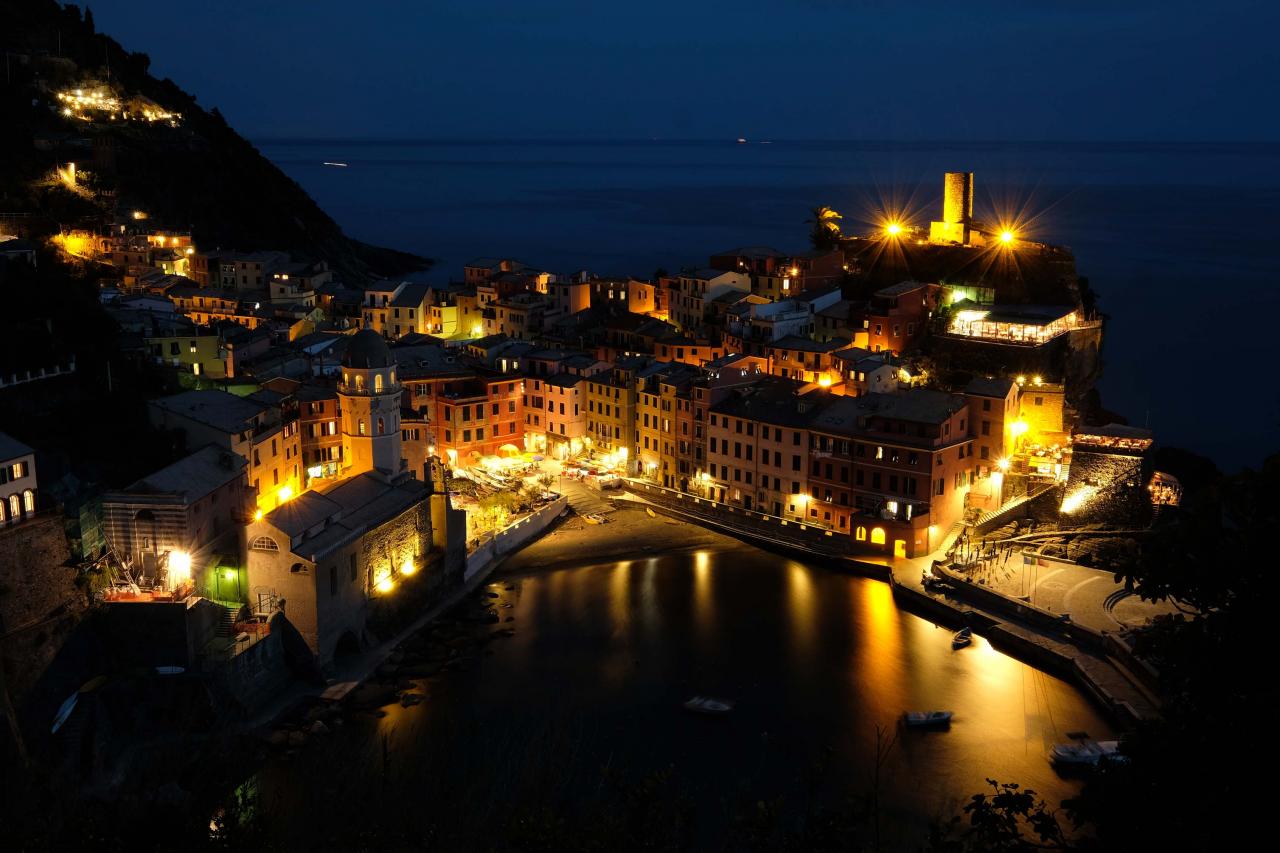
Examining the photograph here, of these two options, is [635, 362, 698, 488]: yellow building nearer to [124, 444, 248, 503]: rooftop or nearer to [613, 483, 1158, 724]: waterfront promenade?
[613, 483, 1158, 724]: waterfront promenade

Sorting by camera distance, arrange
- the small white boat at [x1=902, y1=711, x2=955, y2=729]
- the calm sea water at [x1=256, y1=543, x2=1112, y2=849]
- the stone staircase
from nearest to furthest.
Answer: the calm sea water at [x1=256, y1=543, x2=1112, y2=849] → the small white boat at [x1=902, y1=711, x2=955, y2=729] → the stone staircase

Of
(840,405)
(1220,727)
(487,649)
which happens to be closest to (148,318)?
(487,649)

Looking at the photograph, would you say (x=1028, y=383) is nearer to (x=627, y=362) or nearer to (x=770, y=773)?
(x=627, y=362)

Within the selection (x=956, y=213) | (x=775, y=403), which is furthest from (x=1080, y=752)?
(x=956, y=213)

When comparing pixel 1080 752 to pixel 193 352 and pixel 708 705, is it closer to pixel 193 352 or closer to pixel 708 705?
pixel 708 705

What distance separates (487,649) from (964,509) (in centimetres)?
1078

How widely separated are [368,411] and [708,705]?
8.65 m

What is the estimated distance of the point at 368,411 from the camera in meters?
21.8

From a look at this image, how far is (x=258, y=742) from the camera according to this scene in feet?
51.1

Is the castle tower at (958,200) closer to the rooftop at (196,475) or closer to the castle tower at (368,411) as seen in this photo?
the castle tower at (368,411)

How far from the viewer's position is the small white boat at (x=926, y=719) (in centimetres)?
1706

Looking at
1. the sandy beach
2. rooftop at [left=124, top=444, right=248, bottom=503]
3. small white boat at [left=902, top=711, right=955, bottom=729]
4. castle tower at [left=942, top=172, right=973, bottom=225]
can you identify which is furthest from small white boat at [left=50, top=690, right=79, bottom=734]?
castle tower at [left=942, top=172, right=973, bottom=225]

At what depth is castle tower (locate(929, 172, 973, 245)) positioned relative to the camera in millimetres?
36219

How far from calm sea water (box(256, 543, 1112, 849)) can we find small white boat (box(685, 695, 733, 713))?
133 mm
